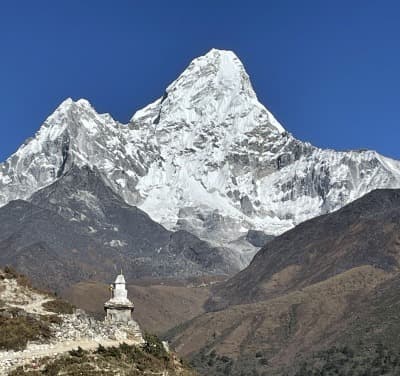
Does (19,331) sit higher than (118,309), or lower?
lower

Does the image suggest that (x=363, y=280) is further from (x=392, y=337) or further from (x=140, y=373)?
(x=140, y=373)

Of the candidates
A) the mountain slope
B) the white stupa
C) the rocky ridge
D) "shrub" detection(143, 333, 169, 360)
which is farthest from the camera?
the mountain slope

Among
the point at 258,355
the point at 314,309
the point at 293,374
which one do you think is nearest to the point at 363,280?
the point at 314,309

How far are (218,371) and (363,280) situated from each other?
48.8 m

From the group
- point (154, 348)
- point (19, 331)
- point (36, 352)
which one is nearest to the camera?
point (36, 352)

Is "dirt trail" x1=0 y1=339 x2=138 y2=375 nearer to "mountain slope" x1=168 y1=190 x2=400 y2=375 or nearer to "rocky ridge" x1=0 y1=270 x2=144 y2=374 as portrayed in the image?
"rocky ridge" x1=0 y1=270 x2=144 y2=374

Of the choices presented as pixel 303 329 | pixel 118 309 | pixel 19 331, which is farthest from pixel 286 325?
pixel 19 331

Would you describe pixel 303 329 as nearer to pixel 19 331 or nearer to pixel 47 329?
pixel 47 329

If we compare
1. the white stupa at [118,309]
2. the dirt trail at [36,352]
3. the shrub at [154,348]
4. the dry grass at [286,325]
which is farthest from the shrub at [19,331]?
the dry grass at [286,325]

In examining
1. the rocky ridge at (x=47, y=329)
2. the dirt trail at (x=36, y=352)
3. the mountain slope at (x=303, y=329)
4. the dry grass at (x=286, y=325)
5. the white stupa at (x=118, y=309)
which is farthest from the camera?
the dry grass at (x=286, y=325)

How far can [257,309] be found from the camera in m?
198

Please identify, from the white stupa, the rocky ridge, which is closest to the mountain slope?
the white stupa

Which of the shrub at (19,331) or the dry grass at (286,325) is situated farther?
the dry grass at (286,325)

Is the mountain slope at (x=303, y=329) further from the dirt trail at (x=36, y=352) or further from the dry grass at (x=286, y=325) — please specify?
the dirt trail at (x=36, y=352)
